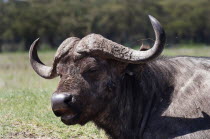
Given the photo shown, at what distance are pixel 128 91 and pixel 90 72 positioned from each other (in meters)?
0.72

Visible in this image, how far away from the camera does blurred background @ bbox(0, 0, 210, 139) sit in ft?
26.3

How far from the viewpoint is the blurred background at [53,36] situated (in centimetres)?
801

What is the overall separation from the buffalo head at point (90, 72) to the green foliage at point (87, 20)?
15193 millimetres

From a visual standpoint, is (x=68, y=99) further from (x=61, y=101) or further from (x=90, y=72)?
(x=90, y=72)

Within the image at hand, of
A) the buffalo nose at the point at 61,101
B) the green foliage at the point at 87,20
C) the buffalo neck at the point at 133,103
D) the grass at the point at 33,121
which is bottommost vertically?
the green foliage at the point at 87,20

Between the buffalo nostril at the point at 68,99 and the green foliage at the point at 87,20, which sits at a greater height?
the buffalo nostril at the point at 68,99

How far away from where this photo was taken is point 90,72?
5375 mm

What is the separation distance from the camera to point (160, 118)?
562 centimetres

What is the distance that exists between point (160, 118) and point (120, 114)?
0.55 meters

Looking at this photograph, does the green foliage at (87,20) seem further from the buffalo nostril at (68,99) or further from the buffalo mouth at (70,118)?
the buffalo nostril at (68,99)

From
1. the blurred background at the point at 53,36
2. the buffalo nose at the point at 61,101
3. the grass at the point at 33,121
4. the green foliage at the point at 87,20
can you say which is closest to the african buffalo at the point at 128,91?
the buffalo nose at the point at 61,101

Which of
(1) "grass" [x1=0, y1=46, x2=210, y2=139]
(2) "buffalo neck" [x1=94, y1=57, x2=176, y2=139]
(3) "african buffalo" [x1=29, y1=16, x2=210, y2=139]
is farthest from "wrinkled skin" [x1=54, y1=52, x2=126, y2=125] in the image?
(1) "grass" [x1=0, y1=46, x2=210, y2=139]

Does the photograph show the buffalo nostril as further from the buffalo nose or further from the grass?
the grass

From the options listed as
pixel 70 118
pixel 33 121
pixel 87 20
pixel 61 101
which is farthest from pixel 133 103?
pixel 87 20
